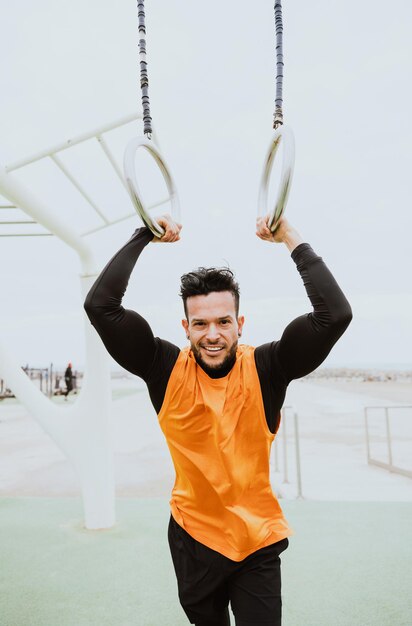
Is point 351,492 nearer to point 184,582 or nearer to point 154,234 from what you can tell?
point 184,582

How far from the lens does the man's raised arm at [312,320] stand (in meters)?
1.48

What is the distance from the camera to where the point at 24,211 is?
3260 millimetres

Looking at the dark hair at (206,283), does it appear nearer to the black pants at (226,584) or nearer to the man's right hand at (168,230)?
the man's right hand at (168,230)

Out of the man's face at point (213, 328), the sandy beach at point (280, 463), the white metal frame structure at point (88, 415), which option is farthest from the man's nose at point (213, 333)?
the sandy beach at point (280, 463)

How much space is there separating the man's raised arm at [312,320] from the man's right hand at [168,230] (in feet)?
1.27

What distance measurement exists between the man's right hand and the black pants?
1.03m

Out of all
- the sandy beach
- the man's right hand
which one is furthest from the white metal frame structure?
the man's right hand

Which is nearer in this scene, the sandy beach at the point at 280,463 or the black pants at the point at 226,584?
the black pants at the point at 226,584

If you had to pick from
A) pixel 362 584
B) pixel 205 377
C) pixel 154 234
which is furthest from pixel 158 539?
pixel 154 234

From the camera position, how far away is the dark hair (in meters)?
1.67

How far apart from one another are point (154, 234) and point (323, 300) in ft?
2.07

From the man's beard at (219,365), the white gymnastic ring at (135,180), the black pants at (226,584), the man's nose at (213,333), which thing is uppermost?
the white gymnastic ring at (135,180)

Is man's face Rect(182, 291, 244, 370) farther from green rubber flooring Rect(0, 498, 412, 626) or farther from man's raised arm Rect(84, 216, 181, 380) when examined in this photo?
green rubber flooring Rect(0, 498, 412, 626)

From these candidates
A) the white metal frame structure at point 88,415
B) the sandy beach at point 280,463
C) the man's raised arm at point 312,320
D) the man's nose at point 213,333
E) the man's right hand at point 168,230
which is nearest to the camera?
the man's raised arm at point 312,320
